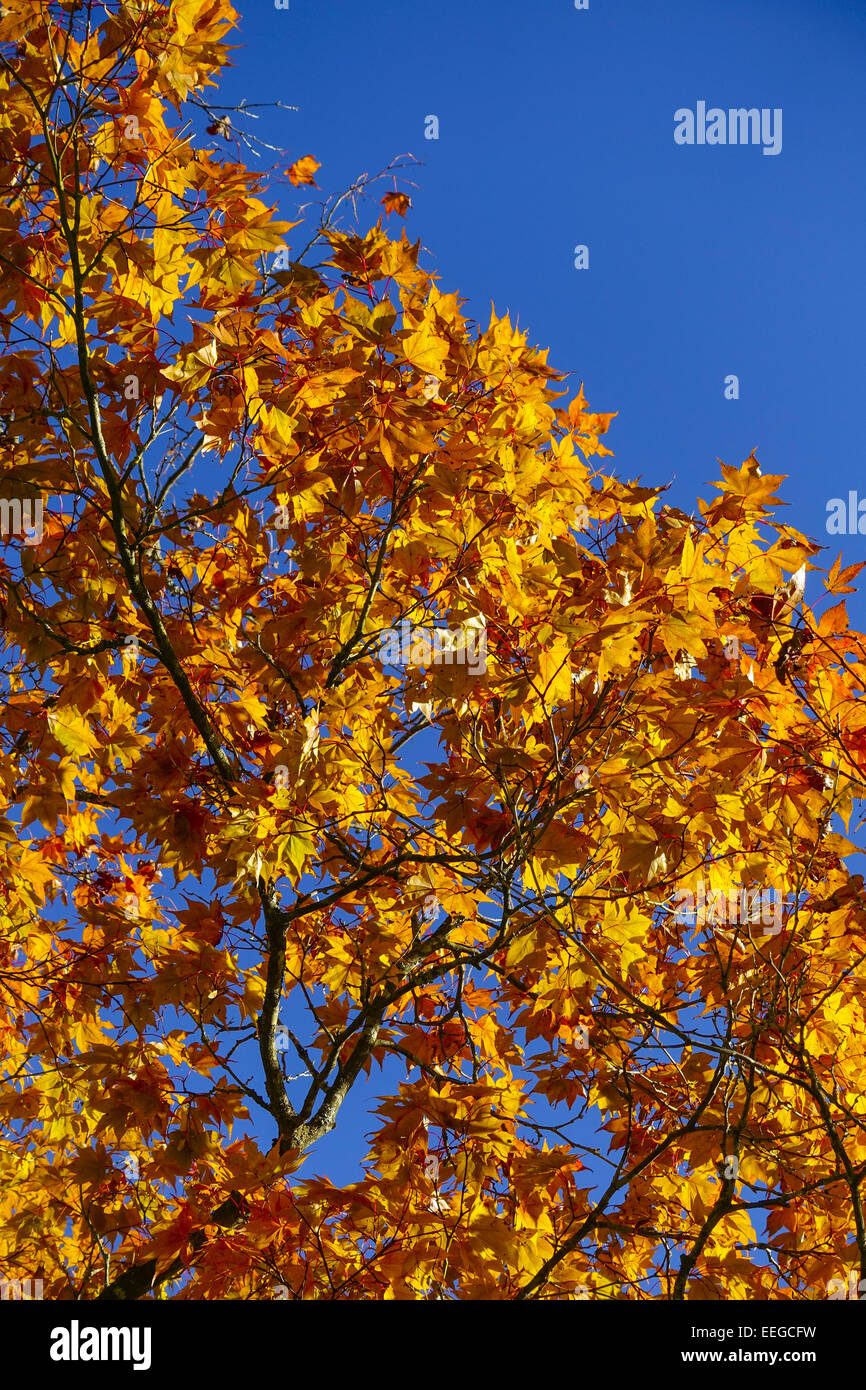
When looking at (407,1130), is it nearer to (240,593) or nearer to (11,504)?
(240,593)

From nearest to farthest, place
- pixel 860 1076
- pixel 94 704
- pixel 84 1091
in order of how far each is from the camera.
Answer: pixel 860 1076, pixel 94 704, pixel 84 1091

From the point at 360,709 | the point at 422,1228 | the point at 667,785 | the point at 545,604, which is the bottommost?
the point at 422,1228

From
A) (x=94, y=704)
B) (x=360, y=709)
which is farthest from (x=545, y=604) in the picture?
(x=94, y=704)

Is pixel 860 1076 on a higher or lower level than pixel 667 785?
lower

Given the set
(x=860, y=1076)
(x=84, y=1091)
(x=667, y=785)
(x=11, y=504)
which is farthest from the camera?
(x=84, y=1091)

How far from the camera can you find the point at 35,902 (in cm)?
411

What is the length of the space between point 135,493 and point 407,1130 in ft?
7.95

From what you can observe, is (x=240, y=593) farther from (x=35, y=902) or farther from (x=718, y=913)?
(x=718, y=913)

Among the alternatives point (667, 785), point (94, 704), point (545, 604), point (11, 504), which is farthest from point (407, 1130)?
point (11, 504)

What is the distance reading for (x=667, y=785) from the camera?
3236 mm

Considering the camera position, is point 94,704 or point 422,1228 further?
point 94,704

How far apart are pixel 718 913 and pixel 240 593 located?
2.19 metres
